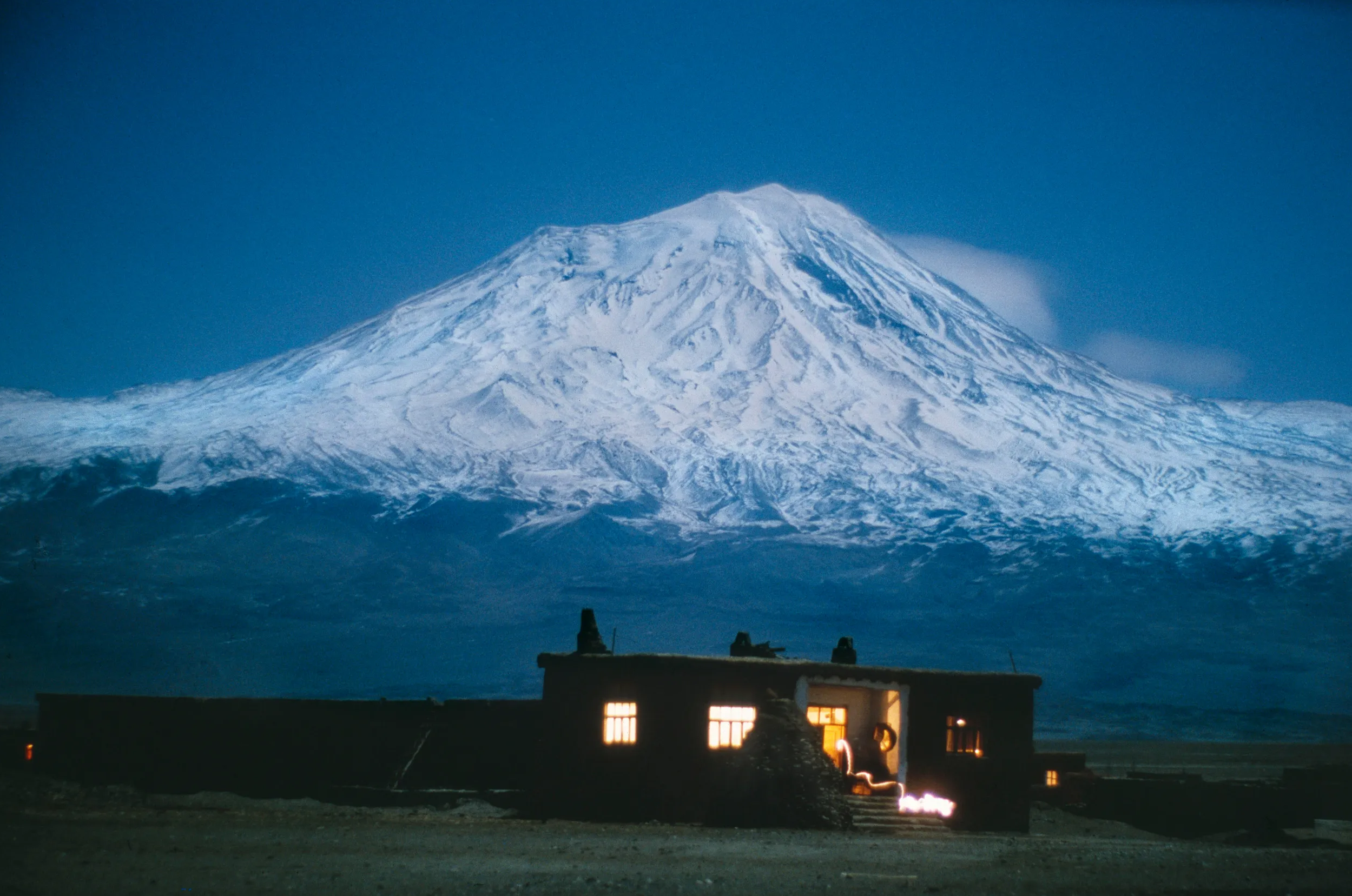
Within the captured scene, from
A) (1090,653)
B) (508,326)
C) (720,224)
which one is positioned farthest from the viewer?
(720,224)

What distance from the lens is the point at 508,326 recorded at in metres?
126

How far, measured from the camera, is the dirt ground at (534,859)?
587 inches

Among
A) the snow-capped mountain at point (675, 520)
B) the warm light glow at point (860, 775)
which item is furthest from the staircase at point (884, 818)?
the snow-capped mountain at point (675, 520)

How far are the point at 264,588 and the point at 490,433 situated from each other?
21.2m

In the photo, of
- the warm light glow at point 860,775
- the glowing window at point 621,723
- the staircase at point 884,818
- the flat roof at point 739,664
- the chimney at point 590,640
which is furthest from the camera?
the chimney at point 590,640

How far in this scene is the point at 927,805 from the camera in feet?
78.9

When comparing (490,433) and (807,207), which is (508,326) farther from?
(807,207)

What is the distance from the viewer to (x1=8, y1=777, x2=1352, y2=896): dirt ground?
14.9m

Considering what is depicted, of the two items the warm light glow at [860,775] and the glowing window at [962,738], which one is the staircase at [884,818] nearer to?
the warm light glow at [860,775]

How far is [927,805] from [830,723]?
2137 millimetres

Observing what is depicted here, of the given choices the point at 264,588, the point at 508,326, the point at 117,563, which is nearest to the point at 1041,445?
the point at 508,326

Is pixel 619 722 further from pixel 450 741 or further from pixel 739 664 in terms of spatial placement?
pixel 450 741

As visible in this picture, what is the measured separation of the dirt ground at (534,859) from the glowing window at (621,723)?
1590mm

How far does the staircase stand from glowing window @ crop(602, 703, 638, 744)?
3641 millimetres
